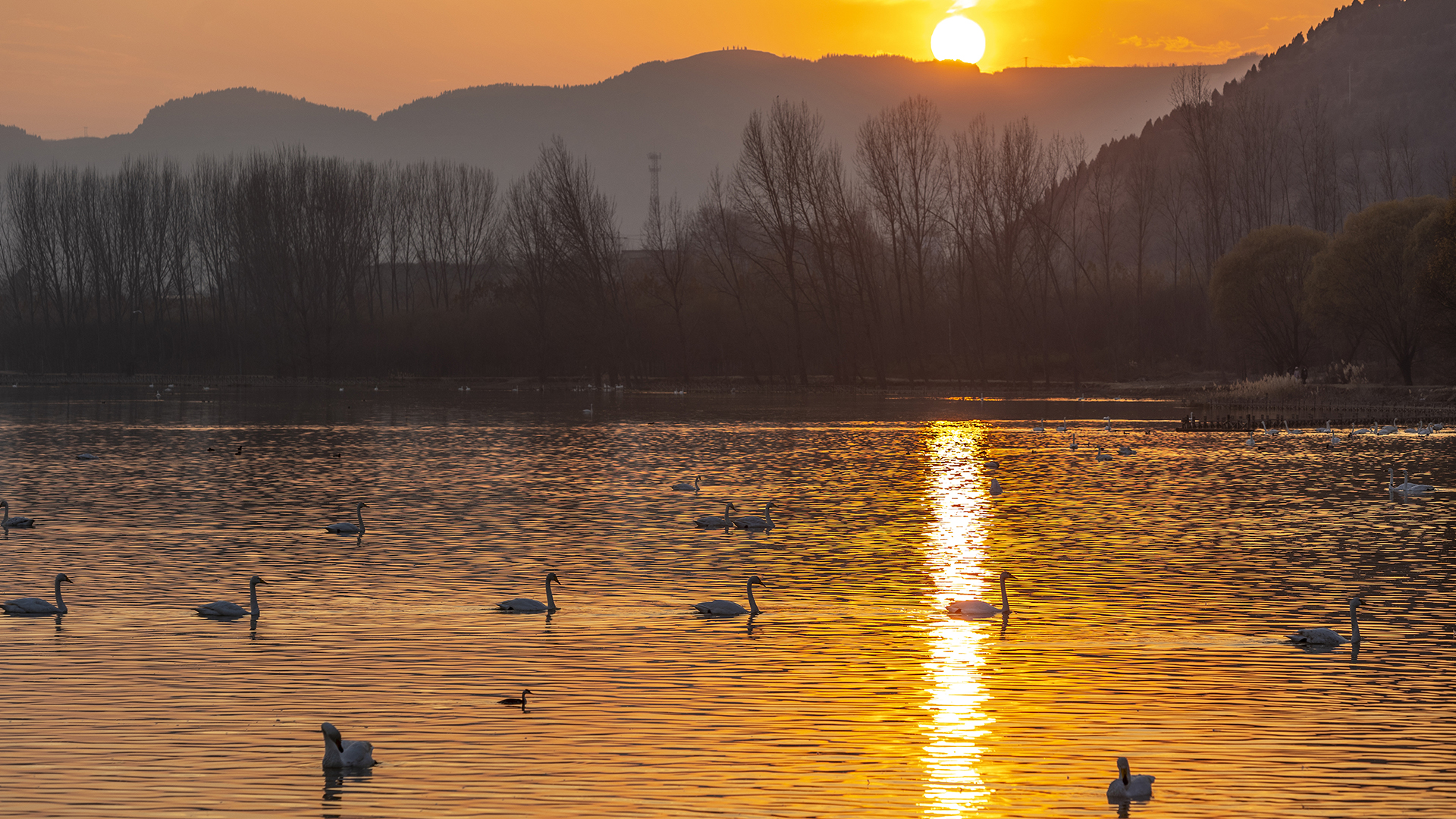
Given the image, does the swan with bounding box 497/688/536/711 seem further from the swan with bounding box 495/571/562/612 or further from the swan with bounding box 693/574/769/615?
the swan with bounding box 693/574/769/615

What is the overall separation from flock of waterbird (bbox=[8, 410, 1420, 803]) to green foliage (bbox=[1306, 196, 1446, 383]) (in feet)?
120

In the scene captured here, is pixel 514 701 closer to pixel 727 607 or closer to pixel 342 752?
pixel 342 752

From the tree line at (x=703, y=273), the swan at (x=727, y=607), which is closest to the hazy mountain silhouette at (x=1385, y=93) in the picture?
the tree line at (x=703, y=273)

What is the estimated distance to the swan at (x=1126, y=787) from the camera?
10219 mm

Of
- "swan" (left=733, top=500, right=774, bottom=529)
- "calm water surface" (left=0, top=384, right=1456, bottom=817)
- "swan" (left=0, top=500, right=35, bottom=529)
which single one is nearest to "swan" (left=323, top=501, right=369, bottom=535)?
"calm water surface" (left=0, top=384, right=1456, bottom=817)

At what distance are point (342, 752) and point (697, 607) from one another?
7327 millimetres

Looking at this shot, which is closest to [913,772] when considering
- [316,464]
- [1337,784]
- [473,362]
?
[1337,784]

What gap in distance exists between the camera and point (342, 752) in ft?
36.0

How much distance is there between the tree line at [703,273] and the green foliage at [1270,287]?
23cm

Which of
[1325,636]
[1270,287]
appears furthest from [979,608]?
[1270,287]

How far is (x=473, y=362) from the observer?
12012 centimetres

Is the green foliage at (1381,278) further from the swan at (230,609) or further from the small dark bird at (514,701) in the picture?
the small dark bird at (514,701)

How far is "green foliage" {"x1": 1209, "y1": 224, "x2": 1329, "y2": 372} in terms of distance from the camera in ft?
261

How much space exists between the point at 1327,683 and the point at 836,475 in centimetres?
2412
